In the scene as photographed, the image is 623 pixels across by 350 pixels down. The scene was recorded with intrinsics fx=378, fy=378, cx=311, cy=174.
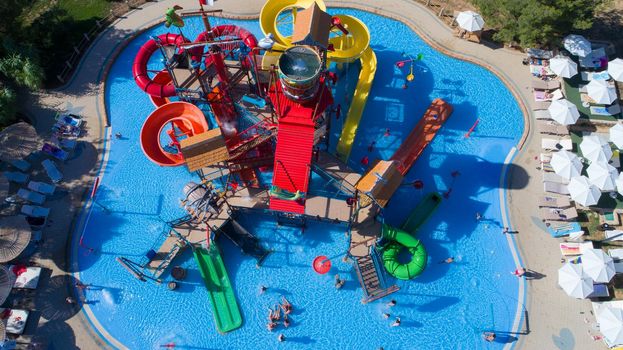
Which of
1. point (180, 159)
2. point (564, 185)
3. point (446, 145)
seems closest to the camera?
point (180, 159)

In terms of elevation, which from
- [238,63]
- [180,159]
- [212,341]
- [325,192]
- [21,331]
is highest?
[238,63]

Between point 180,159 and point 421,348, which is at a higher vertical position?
point 180,159

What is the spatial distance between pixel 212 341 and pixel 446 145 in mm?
21872

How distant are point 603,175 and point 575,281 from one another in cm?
801

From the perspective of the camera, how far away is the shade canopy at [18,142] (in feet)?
86.4

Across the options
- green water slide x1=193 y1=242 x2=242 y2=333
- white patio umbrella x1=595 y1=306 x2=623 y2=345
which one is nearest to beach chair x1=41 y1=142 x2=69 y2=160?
green water slide x1=193 y1=242 x2=242 y2=333

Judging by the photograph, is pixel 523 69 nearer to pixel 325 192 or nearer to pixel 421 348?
pixel 325 192

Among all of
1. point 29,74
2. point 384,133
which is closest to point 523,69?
point 384,133

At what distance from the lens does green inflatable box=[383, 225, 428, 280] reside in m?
24.7

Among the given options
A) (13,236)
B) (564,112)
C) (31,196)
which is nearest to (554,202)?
(564,112)

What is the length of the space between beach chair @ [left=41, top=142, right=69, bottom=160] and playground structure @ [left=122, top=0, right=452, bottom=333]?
7.97 meters

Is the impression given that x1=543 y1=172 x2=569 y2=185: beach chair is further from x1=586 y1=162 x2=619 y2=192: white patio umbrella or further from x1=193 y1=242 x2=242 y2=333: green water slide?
x1=193 y1=242 x2=242 y2=333: green water slide

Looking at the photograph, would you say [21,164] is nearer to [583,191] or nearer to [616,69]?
[583,191]

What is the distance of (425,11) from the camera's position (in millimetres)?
34625
